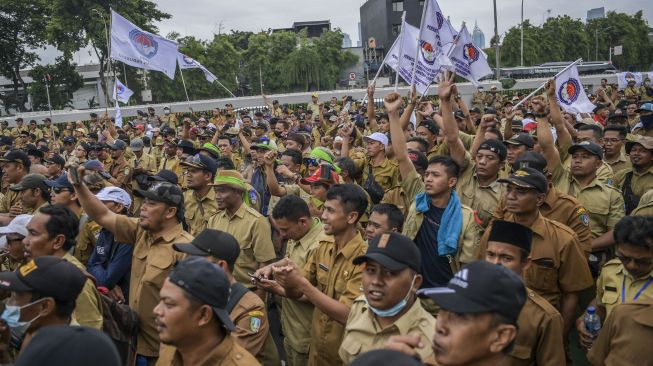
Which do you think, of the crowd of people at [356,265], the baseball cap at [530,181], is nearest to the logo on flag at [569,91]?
the crowd of people at [356,265]

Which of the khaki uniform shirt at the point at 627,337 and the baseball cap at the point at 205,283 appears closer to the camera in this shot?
the baseball cap at the point at 205,283

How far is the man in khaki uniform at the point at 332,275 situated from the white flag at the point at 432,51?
608 centimetres

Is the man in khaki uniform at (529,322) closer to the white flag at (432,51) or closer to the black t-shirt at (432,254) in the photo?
the black t-shirt at (432,254)

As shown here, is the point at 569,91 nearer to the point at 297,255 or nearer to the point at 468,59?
the point at 468,59

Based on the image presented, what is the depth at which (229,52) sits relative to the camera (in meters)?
44.0

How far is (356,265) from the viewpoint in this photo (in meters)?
A: 3.63

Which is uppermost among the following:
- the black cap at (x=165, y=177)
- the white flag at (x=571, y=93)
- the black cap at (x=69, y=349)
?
the white flag at (x=571, y=93)

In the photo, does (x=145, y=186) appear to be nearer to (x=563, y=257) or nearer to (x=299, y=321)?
(x=299, y=321)

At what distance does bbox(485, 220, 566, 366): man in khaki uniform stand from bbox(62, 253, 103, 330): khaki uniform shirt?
2671 mm

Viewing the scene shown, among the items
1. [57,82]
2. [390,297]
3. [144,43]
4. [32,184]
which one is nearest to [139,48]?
[144,43]

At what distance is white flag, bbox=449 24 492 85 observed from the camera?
404 inches

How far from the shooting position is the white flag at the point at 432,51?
9.80m

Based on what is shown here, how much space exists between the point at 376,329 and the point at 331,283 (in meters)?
0.98

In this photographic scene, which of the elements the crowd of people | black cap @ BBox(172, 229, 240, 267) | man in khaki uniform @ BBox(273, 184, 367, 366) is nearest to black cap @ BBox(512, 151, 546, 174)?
the crowd of people
